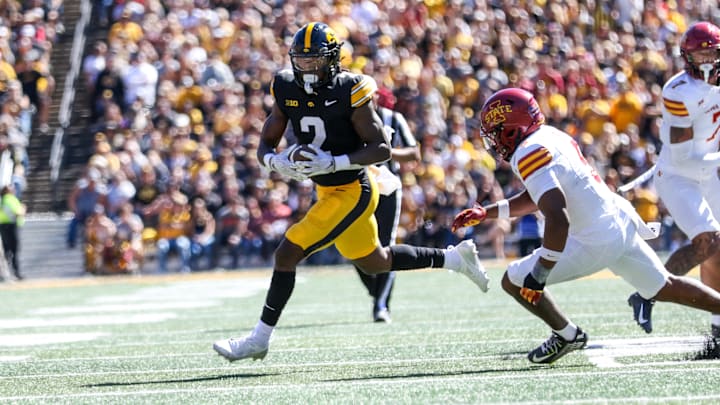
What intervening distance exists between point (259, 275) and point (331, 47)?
1020 centimetres

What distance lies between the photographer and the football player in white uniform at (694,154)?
662 cm

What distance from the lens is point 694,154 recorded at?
6.77m

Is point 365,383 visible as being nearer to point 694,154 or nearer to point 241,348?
point 241,348

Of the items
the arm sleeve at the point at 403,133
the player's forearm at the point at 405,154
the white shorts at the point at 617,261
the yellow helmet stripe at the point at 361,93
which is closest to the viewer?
the white shorts at the point at 617,261

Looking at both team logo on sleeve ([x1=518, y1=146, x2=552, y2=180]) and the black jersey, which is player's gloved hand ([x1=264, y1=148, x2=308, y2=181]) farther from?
team logo on sleeve ([x1=518, y1=146, x2=552, y2=180])

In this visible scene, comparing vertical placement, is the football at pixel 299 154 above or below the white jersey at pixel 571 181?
below

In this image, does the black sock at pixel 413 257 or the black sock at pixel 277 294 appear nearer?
the black sock at pixel 277 294

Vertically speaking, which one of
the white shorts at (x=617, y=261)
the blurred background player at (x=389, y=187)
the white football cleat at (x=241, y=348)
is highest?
the white shorts at (x=617, y=261)

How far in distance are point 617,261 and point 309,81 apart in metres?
1.72

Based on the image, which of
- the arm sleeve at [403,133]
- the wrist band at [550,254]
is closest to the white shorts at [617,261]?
the wrist band at [550,254]

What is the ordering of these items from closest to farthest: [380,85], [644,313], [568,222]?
[568,222]
[644,313]
[380,85]

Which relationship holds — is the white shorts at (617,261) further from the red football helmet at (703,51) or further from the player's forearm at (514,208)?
the red football helmet at (703,51)

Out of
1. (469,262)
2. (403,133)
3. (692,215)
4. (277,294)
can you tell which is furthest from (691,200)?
(403,133)

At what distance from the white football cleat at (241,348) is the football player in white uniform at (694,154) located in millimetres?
1994
